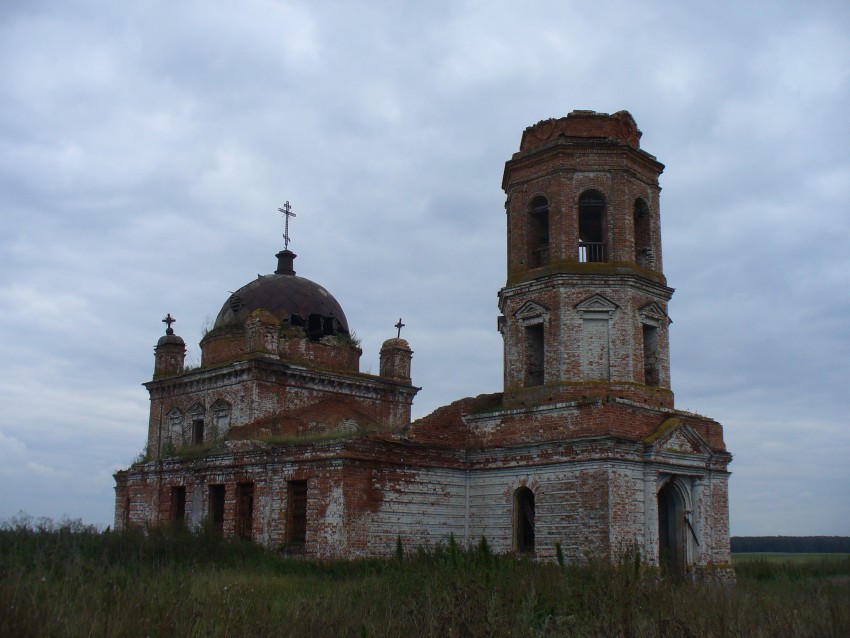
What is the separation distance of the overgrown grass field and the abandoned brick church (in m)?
4.99

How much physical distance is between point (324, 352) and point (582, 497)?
1060 cm


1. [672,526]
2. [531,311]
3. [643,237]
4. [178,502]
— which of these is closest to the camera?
[672,526]

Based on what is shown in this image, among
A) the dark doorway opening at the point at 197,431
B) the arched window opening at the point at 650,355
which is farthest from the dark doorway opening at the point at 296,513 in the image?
the arched window opening at the point at 650,355

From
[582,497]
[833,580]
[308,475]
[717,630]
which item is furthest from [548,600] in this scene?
[308,475]

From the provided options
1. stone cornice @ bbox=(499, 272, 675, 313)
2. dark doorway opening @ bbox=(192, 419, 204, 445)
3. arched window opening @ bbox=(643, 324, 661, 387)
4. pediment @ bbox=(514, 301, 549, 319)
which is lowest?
dark doorway opening @ bbox=(192, 419, 204, 445)

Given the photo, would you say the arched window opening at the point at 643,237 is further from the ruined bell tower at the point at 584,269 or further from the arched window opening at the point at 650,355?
the arched window opening at the point at 650,355

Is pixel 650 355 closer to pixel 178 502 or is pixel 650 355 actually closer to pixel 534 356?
pixel 534 356

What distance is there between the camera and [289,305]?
25953mm

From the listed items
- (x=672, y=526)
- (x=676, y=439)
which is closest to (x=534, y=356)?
(x=676, y=439)

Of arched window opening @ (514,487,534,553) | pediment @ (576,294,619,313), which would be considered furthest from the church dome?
pediment @ (576,294,619,313)

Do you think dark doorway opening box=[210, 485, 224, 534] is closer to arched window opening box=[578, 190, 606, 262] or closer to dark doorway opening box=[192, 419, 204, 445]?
dark doorway opening box=[192, 419, 204, 445]

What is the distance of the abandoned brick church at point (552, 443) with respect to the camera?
17531 mm

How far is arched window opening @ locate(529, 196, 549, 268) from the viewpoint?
20203mm

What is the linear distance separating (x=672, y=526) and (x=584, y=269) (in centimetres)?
607
